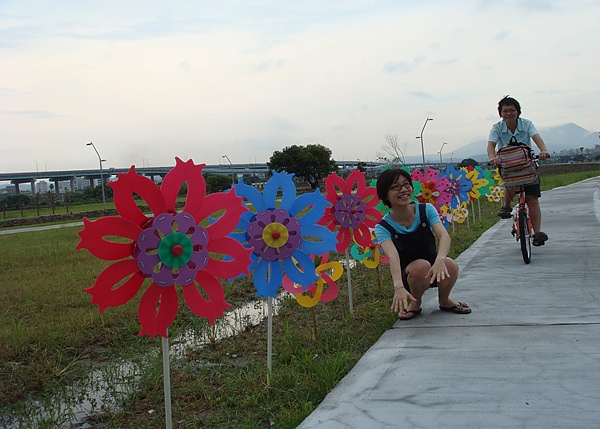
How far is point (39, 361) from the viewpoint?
4492 mm

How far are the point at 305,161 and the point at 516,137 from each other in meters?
50.9

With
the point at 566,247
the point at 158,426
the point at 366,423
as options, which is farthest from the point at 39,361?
the point at 566,247

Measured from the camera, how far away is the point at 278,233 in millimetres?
3834

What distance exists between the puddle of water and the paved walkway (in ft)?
4.62

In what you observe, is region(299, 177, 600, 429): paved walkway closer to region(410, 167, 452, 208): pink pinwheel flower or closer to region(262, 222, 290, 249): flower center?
region(262, 222, 290, 249): flower center

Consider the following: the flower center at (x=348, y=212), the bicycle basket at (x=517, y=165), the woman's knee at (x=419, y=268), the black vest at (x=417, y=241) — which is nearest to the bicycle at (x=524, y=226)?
the bicycle basket at (x=517, y=165)

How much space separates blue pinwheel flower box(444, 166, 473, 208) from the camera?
1095cm

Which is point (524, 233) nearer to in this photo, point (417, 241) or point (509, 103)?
point (509, 103)

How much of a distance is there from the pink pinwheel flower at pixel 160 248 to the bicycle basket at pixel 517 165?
13.4 feet

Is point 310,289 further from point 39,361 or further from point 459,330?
point 39,361

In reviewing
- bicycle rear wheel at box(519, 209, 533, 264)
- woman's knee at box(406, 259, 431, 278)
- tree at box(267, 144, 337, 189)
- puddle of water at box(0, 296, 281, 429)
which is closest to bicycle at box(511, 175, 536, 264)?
bicycle rear wheel at box(519, 209, 533, 264)

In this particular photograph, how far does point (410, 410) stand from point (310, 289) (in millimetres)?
1614

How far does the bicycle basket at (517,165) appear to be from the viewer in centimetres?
621

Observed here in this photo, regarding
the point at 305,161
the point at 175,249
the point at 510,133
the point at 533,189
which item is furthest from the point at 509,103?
the point at 305,161
